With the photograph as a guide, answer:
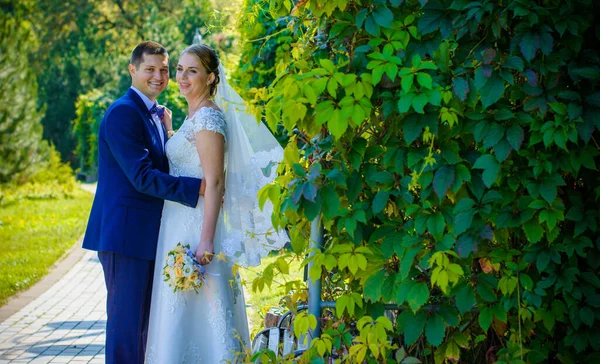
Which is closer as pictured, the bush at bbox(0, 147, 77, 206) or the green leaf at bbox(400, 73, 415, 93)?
the green leaf at bbox(400, 73, 415, 93)

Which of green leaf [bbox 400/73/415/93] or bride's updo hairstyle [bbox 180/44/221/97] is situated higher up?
bride's updo hairstyle [bbox 180/44/221/97]

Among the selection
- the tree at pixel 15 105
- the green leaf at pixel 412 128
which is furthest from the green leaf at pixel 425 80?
the tree at pixel 15 105

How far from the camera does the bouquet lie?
153 inches

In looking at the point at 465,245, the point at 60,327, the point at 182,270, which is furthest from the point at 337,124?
the point at 60,327

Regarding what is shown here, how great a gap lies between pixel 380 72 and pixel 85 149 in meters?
30.4

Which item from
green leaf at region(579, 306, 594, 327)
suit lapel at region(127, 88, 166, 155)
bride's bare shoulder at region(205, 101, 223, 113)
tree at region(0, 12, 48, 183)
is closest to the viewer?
green leaf at region(579, 306, 594, 327)

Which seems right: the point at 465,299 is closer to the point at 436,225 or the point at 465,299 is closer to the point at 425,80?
the point at 436,225

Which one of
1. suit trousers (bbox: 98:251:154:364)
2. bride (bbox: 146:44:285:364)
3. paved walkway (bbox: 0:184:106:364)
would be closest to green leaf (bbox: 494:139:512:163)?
bride (bbox: 146:44:285:364)

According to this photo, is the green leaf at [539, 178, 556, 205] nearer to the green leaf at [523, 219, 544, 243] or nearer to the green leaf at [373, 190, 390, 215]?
the green leaf at [523, 219, 544, 243]

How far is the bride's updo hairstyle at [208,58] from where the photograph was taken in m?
4.13

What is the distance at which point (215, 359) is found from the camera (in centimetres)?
420

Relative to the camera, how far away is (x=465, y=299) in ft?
8.09

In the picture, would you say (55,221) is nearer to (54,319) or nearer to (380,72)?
(54,319)

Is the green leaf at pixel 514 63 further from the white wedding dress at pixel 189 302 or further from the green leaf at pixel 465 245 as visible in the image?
the white wedding dress at pixel 189 302
